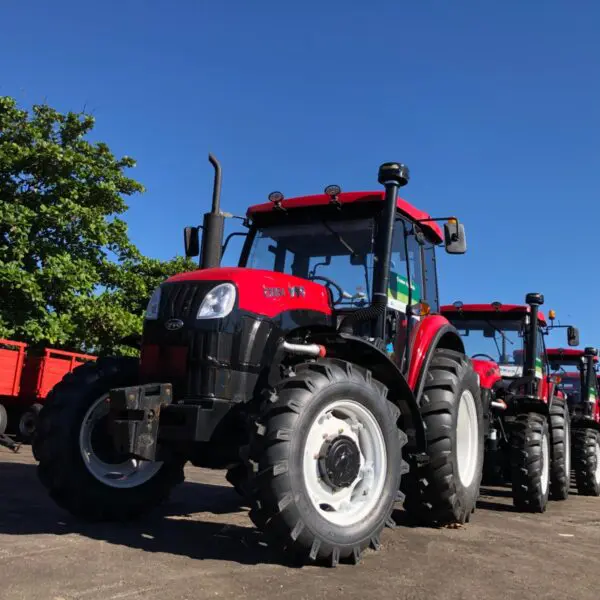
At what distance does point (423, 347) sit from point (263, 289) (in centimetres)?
166

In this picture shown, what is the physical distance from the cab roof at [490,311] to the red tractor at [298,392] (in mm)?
A: 3584

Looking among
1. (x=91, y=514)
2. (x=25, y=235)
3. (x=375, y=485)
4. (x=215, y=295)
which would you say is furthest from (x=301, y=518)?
(x=25, y=235)

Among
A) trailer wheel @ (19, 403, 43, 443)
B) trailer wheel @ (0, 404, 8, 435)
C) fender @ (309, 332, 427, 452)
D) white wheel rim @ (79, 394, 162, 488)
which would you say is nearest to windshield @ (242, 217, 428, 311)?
fender @ (309, 332, 427, 452)

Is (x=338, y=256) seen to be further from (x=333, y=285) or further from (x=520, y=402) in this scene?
(x=520, y=402)

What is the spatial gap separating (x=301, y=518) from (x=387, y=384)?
150cm

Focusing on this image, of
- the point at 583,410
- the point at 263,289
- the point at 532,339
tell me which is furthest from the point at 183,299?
the point at 583,410

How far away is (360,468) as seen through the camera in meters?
4.17

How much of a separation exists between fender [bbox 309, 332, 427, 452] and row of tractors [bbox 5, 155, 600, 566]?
1 centimetres

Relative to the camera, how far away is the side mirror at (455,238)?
5.63 meters

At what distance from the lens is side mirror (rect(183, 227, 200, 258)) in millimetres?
5754

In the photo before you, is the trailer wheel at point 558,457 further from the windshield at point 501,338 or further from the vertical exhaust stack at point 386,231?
the vertical exhaust stack at point 386,231

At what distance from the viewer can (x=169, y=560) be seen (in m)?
3.65

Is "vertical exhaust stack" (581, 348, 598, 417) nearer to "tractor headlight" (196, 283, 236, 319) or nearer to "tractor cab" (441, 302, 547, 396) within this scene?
"tractor cab" (441, 302, 547, 396)

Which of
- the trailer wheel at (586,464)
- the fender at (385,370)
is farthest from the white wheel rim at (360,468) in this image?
the trailer wheel at (586,464)
